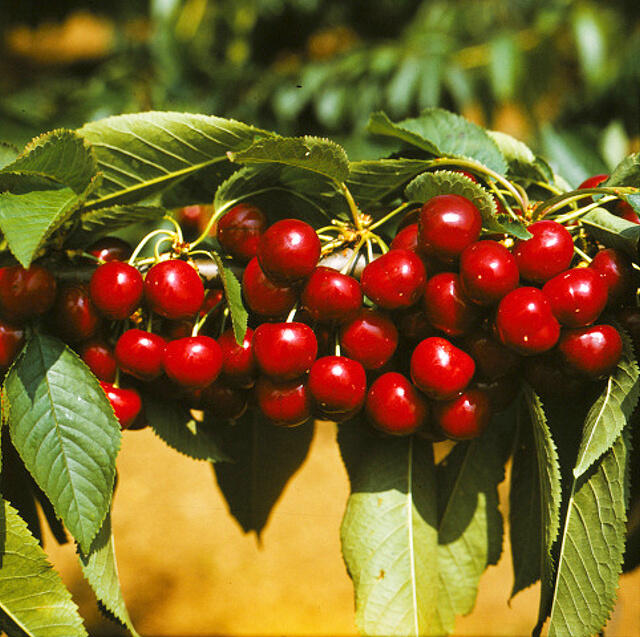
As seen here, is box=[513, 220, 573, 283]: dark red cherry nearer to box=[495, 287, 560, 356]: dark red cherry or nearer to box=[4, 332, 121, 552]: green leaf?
box=[495, 287, 560, 356]: dark red cherry

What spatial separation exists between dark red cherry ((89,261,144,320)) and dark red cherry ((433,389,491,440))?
0.26 meters

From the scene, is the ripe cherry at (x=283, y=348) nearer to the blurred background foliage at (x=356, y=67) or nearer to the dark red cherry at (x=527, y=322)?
the dark red cherry at (x=527, y=322)

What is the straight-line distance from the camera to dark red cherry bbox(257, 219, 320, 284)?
1.50ft

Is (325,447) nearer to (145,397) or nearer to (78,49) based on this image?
(145,397)

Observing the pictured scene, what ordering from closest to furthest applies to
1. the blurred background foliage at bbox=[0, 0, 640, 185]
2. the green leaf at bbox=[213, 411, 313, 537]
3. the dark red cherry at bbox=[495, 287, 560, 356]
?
the dark red cherry at bbox=[495, 287, 560, 356] → the green leaf at bbox=[213, 411, 313, 537] → the blurred background foliage at bbox=[0, 0, 640, 185]

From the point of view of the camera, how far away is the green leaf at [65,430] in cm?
46

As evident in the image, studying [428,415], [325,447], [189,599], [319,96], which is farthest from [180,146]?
[325,447]

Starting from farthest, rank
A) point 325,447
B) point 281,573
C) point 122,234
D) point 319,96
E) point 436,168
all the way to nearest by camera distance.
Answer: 1. point 325,447
2. point 281,573
3. point 319,96
4. point 122,234
5. point 436,168

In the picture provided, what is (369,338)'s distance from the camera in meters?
0.49

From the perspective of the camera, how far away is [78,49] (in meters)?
5.58

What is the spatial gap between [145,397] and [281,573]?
5.65ft

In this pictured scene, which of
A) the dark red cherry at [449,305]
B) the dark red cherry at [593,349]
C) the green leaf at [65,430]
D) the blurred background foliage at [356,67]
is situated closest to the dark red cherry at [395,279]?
the dark red cherry at [449,305]

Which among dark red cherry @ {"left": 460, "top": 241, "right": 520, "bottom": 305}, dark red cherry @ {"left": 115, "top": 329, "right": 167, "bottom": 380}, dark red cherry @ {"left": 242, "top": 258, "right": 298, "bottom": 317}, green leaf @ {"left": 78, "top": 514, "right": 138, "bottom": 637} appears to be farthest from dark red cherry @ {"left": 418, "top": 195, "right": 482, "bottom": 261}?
green leaf @ {"left": 78, "top": 514, "right": 138, "bottom": 637}

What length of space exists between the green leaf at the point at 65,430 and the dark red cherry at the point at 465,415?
0.25 meters
